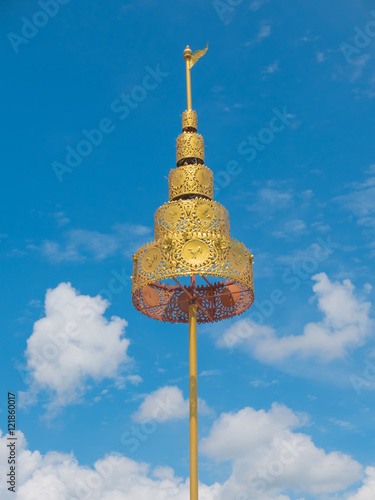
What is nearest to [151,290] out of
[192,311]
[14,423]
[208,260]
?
[192,311]

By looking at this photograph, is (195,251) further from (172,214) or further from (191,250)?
(172,214)

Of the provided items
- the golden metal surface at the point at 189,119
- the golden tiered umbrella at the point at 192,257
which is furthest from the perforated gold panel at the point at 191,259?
the golden metal surface at the point at 189,119

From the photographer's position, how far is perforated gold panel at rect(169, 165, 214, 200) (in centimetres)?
2369

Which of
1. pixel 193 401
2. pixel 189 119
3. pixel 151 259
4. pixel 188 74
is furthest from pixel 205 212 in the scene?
pixel 188 74

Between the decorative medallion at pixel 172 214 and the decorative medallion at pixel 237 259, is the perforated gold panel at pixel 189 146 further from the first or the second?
the decorative medallion at pixel 237 259

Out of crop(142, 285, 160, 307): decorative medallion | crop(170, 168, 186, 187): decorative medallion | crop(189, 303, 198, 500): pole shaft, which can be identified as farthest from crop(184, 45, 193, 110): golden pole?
crop(189, 303, 198, 500): pole shaft

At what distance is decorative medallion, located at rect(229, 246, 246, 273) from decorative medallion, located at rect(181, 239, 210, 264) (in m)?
0.86

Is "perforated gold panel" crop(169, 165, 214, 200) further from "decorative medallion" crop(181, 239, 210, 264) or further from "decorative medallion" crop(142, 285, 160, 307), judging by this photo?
"decorative medallion" crop(142, 285, 160, 307)

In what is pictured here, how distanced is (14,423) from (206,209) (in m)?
8.63

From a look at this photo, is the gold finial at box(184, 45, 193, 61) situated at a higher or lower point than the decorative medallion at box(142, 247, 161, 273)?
higher

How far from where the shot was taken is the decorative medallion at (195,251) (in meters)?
21.5

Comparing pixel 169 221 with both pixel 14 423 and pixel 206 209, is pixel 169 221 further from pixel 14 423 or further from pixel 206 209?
pixel 14 423

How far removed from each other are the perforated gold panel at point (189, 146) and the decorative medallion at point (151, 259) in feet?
13.2

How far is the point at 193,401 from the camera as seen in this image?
21781mm
